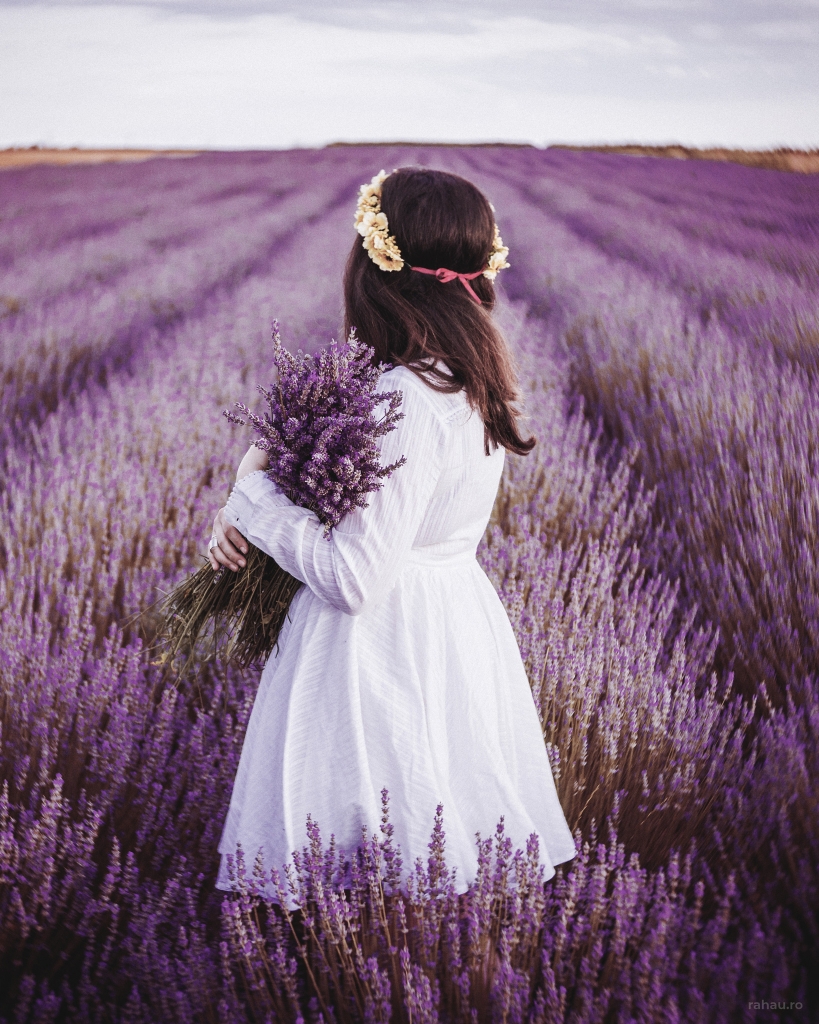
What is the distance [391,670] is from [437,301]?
23.5 inches

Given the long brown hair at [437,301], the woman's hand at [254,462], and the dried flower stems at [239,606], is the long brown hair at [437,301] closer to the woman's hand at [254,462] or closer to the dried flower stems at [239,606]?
the woman's hand at [254,462]

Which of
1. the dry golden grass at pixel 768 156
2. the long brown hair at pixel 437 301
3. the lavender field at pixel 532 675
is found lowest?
the lavender field at pixel 532 675

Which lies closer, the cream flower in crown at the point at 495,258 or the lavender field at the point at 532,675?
the lavender field at the point at 532,675

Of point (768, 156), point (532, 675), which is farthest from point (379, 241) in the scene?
point (768, 156)

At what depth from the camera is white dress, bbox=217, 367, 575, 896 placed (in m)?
1.17

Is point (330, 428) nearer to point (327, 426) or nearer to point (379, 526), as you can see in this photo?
point (327, 426)

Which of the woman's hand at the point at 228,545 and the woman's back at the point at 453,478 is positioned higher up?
the woman's back at the point at 453,478

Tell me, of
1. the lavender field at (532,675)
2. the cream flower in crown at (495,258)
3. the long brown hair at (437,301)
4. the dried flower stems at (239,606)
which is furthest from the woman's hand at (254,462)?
the lavender field at (532,675)

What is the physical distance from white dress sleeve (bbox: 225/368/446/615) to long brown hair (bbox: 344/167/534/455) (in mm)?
66

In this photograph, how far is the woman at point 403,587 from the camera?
1178 millimetres

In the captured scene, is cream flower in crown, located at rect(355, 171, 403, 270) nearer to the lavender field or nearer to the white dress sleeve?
the white dress sleeve

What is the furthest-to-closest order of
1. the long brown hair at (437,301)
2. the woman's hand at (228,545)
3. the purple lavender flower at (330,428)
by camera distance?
1. the woman's hand at (228,545)
2. the long brown hair at (437,301)
3. the purple lavender flower at (330,428)

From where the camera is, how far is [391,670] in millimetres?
1272

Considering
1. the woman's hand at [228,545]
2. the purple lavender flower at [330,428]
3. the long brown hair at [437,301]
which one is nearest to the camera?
the purple lavender flower at [330,428]
